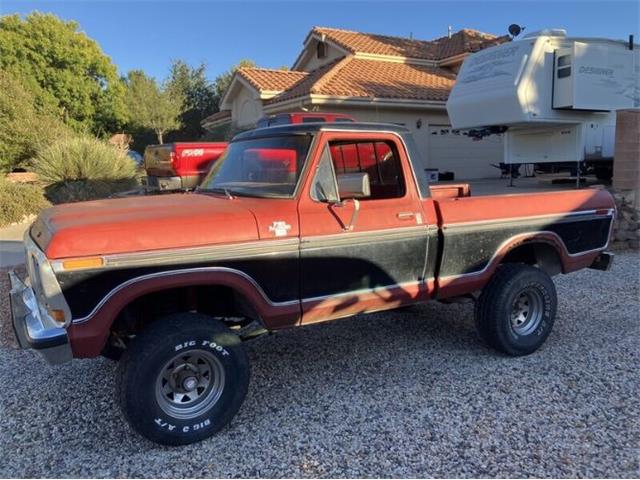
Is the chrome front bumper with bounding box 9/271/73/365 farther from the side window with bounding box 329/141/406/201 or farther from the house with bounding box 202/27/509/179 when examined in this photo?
the house with bounding box 202/27/509/179

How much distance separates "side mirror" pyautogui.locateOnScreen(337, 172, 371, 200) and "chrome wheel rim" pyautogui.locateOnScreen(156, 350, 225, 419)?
147 centimetres

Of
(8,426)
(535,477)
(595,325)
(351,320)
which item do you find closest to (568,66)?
(595,325)

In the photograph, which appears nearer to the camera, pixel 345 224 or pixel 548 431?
pixel 548 431

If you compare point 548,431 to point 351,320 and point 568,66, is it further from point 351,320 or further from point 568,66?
point 568,66

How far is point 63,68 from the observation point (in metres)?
37.5

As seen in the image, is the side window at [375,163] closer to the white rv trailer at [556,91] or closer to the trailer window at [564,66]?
the white rv trailer at [556,91]

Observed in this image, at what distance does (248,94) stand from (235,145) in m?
17.1

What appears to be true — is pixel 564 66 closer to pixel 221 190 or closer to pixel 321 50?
pixel 221 190

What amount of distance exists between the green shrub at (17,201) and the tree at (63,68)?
24422mm

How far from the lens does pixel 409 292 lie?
13.1 ft

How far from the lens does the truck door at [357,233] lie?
3.57 m

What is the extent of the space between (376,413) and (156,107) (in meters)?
34.6

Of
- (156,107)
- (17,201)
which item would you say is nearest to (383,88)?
(17,201)

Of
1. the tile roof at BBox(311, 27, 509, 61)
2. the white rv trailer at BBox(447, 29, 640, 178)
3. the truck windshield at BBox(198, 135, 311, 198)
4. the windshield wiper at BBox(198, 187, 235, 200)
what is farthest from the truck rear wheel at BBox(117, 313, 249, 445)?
the tile roof at BBox(311, 27, 509, 61)
